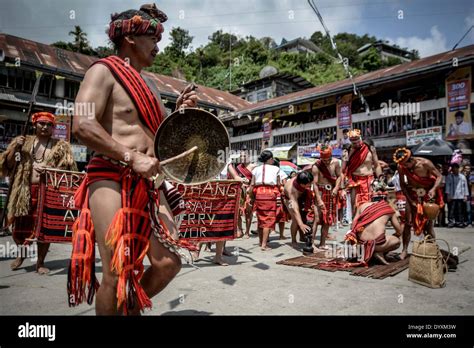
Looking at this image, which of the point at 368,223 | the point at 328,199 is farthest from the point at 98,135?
the point at 328,199

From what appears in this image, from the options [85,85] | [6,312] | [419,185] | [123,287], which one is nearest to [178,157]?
[85,85]

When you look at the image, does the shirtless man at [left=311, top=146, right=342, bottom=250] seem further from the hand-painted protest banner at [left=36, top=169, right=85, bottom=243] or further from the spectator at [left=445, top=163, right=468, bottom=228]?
the spectator at [left=445, top=163, right=468, bottom=228]

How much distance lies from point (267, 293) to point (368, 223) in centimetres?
195

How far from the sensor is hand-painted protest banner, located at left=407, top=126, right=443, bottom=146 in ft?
45.0

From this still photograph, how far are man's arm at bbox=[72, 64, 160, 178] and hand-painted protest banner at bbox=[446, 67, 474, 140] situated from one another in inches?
560

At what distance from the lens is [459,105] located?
13.4m

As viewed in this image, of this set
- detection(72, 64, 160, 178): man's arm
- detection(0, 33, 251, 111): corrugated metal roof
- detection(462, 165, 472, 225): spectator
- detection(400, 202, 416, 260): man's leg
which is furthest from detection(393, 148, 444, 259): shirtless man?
detection(0, 33, 251, 111): corrugated metal roof

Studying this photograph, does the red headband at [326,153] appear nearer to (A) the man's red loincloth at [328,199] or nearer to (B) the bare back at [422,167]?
(A) the man's red loincloth at [328,199]

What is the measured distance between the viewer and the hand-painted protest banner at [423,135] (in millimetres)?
13709

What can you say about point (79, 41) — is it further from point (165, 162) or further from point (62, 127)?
point (165, 162)

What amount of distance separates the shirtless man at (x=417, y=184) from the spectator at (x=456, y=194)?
A: 6.63 metres

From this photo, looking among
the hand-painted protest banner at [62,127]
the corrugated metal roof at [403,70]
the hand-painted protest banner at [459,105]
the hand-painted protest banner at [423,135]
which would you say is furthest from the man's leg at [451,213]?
the hand-painted protest banner at [62,127]

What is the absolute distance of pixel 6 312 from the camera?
9.74ft

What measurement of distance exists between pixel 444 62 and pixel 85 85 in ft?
49.4
